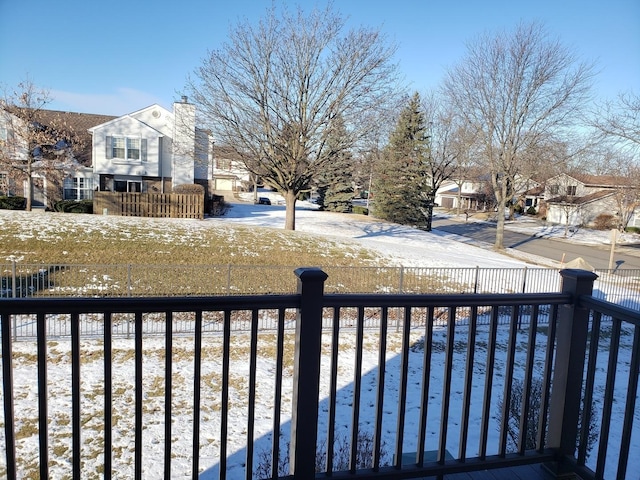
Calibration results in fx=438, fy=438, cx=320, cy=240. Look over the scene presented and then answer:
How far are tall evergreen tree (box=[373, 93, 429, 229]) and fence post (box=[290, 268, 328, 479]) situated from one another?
28.4 metres

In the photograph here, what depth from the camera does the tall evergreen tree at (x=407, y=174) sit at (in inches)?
1180

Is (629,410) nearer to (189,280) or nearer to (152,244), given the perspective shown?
(189,280)

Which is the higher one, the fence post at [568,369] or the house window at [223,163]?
the house window at [223,163]

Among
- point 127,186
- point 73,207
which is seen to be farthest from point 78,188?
point 73,207

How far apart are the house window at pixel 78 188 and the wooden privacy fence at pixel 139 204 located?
22.0 ft

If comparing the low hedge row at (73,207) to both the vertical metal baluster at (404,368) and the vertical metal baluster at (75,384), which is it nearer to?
the vertical metal baluster at (75,384)

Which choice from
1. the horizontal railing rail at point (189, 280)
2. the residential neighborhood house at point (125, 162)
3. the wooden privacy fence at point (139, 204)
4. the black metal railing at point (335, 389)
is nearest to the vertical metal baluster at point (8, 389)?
the black metal railing at point (335, 389)

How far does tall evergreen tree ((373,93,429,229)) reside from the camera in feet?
98.4

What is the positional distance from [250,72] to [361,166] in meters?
6.05

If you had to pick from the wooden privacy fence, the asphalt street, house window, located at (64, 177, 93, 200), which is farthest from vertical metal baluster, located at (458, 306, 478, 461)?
house window, located at (64, 177, 93, 200)

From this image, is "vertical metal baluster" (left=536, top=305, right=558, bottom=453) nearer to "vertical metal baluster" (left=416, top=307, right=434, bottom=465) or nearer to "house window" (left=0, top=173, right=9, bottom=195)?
"vertical metal baluster" (left=416, top=307, right=434, bottom=465)

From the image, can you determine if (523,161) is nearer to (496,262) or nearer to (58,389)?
(496,262)

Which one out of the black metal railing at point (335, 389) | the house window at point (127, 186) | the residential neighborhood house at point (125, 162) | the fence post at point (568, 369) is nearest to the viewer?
the black metal railing at point (335, 389)

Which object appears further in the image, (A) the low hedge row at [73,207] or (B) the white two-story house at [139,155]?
(B) the white two-story house at [139,155]
